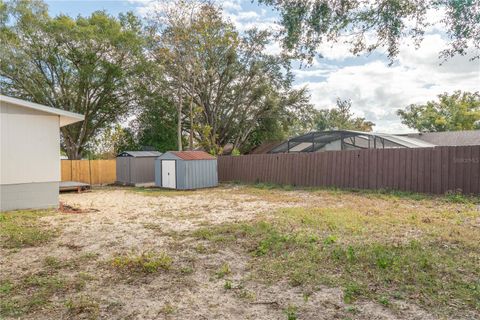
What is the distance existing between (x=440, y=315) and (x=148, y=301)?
2.39 m

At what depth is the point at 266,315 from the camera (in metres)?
2.60

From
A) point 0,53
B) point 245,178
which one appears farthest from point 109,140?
point 245,178

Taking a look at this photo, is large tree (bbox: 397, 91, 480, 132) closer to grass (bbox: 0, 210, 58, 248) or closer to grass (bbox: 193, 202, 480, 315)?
grass (bbox: 193, 202, 480, 315)

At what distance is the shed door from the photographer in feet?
45.3

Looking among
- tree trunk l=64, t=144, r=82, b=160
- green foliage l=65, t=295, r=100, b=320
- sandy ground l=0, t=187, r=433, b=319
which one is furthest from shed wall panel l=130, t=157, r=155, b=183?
green foliage l=65, t=295, r=100, b=320

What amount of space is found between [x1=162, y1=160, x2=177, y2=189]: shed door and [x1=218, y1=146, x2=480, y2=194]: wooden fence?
3.28 meters

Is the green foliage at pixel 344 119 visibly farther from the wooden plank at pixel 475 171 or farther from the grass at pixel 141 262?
the grass at pixel 141 262

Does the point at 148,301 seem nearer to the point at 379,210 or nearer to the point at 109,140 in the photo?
the point at 379,210

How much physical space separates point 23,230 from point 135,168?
10.7m

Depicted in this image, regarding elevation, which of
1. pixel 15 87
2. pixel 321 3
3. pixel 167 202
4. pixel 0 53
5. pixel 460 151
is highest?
pixel 0 53

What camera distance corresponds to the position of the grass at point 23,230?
4973 millimetres

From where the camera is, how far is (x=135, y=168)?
16312 mm

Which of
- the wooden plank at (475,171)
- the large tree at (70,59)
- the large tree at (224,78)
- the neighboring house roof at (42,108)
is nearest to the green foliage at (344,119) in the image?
the large tree at (224,78)

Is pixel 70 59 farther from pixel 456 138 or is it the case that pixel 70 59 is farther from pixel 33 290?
pixel 456 138
